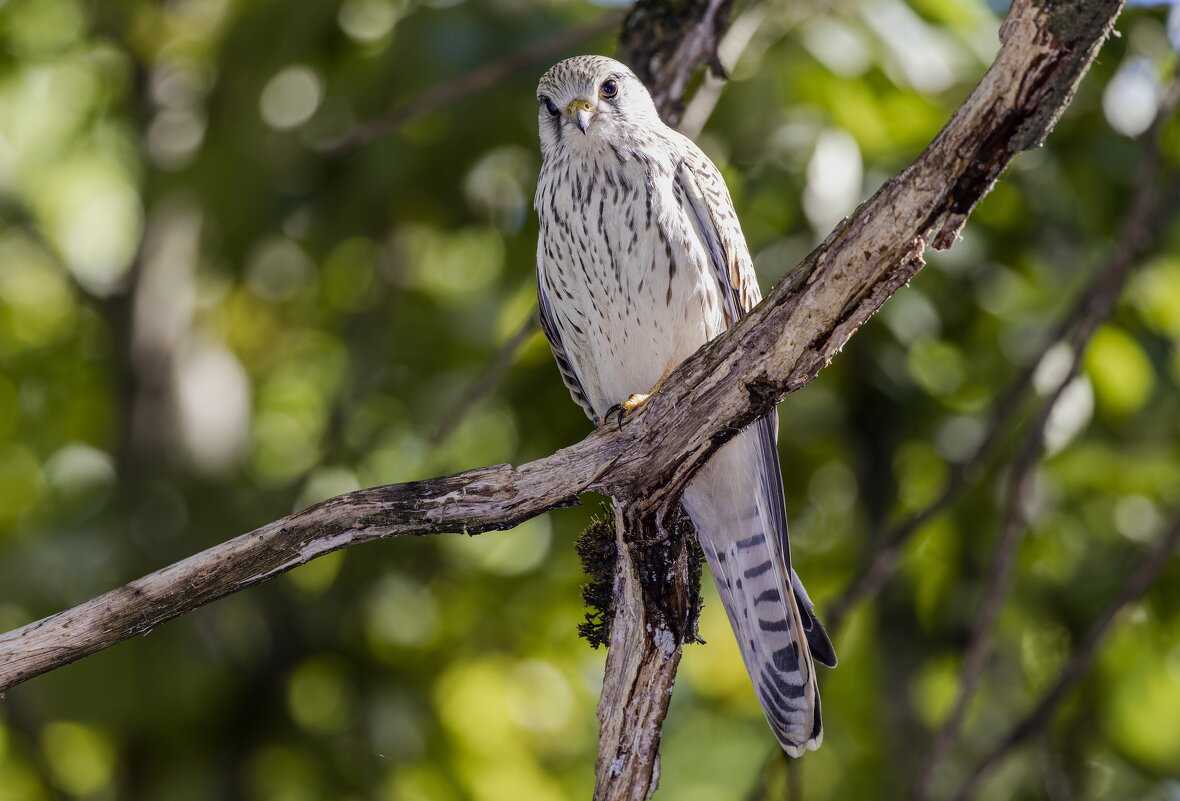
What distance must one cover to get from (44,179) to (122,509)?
2.60 m

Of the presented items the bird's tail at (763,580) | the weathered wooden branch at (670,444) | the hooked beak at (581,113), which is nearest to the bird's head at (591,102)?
the hooked beak at (581,113)

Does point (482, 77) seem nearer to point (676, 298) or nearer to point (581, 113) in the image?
point (581, 113)

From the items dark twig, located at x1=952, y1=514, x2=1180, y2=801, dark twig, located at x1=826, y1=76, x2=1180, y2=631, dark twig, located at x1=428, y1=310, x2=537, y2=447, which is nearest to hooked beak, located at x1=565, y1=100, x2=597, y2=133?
dark twig, located at x1=428, y1=310, x2=537, y2=447

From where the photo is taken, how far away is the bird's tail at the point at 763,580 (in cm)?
326

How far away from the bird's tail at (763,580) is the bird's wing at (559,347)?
0.64m

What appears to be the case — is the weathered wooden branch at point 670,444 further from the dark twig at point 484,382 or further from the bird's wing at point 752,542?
the dark twig at point 484,382

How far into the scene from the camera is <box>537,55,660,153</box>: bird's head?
3.56 meters

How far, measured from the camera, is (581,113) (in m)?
3.57

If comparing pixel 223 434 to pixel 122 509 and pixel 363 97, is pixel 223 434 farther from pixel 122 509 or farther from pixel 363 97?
pixel 363 97

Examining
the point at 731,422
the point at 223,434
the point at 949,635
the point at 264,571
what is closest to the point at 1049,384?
the point at 949,635

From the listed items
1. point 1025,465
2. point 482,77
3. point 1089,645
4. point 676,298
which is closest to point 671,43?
point 482,77

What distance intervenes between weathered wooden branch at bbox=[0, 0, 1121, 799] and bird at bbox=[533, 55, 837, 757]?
66cm

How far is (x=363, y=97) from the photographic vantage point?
5.34 metres

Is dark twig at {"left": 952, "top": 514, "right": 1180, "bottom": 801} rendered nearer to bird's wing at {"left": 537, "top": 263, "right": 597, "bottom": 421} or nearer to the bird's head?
bird's wing at {"left": 537, "top": 263, "right": 597, "bottom": 421}
